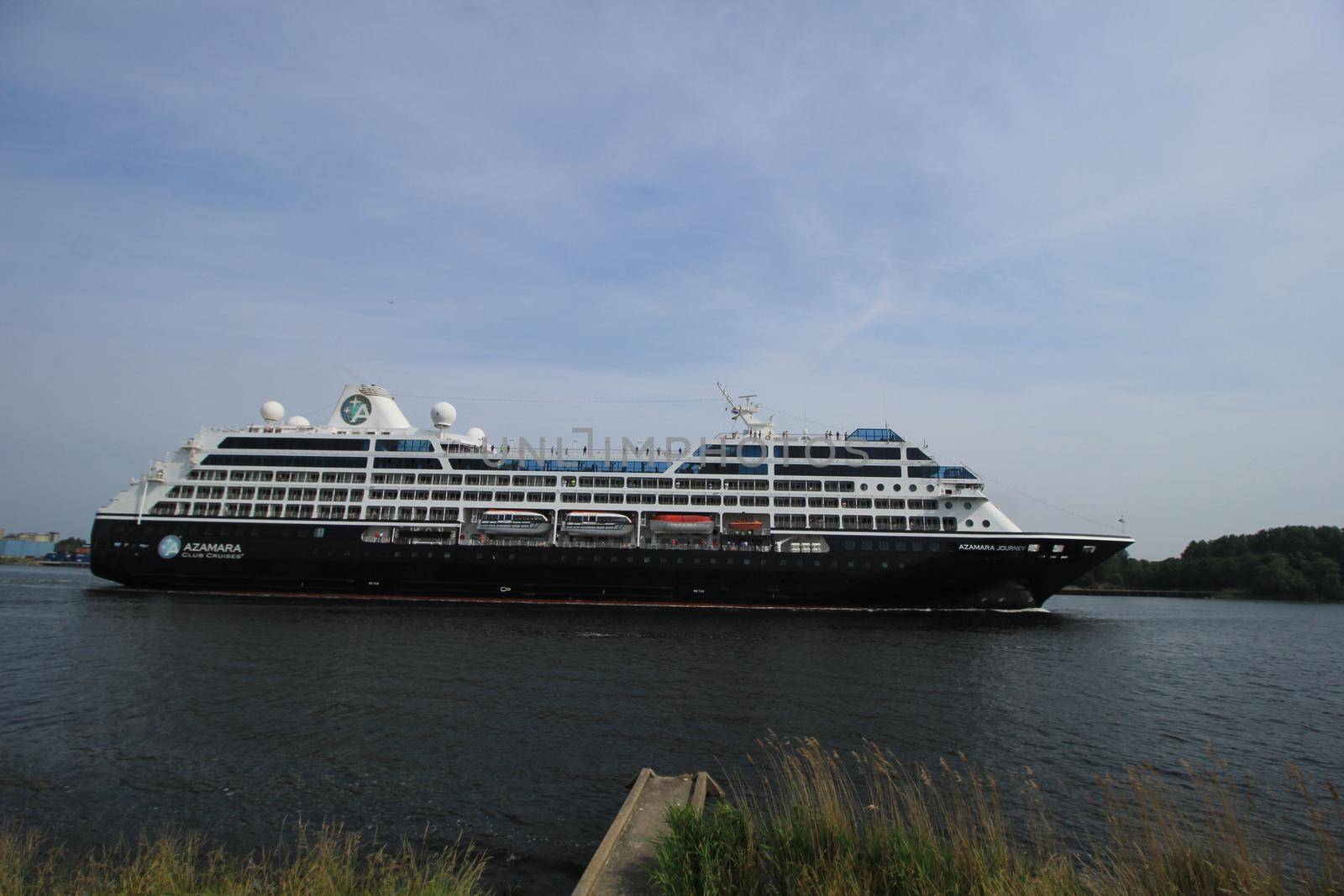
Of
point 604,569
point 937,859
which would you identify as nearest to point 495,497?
point 604,569

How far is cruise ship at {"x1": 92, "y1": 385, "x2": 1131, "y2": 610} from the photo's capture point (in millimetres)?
44969

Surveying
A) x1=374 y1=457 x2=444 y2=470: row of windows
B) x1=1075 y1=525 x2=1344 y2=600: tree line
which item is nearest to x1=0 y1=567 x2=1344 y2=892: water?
x1=374 y1=457 x2=444 y2=470: row of windows

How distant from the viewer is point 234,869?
9977 millimetres

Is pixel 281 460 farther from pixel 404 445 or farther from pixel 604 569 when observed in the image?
pixel 604 569

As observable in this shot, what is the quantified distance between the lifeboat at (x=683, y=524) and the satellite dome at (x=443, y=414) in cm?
1950

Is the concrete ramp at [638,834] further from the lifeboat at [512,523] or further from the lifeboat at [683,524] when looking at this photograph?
the lifeboat at [512,523]

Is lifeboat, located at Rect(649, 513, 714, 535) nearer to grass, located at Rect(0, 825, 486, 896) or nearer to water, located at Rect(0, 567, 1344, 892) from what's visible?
water, located at Rect(0, 567, 1344, 892)

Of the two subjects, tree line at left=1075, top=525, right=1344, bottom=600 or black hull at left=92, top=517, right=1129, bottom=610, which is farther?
tree line at left=1075, top=525, right=1344, bottom=600

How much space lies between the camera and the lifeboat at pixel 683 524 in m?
48.2

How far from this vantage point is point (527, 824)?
12.4 meters

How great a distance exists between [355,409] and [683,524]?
98.1 ft

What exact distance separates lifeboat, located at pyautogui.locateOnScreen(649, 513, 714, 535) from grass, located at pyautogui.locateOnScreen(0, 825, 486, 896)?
37.0 m

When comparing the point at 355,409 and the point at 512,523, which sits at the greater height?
the point at 355,409

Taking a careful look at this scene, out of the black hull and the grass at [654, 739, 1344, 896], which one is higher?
the black hull
